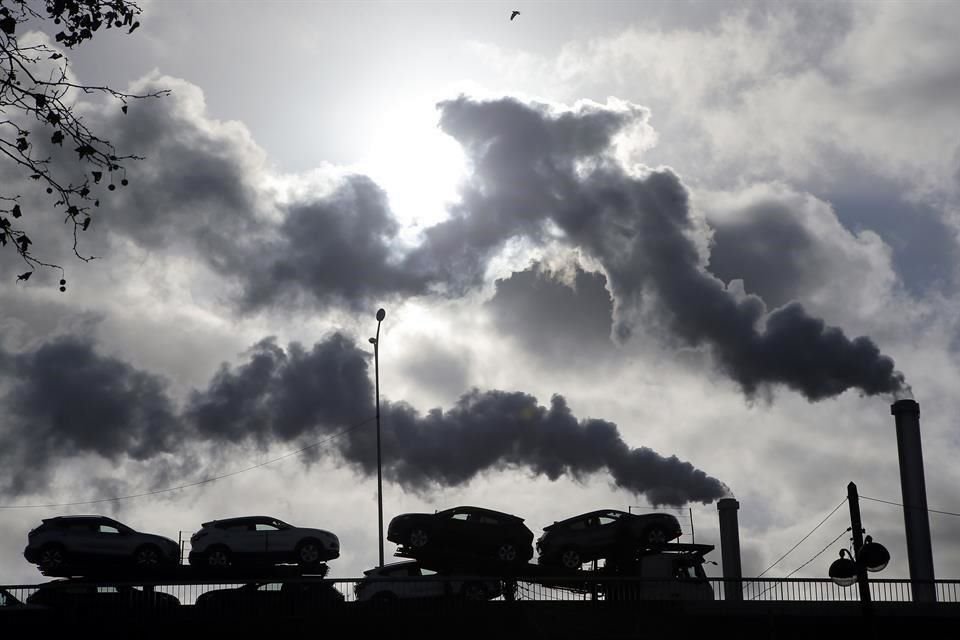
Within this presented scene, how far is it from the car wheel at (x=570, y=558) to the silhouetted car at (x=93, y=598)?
13.2 metres

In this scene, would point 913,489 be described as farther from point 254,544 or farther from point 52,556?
point 52,556

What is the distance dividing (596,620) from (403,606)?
5311 mm

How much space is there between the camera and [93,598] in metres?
31.0

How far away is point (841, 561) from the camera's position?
2227 cm

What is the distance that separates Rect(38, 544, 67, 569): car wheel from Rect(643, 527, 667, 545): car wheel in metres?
18.0

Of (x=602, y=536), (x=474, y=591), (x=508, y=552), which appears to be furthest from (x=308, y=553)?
(x=602, y=536)

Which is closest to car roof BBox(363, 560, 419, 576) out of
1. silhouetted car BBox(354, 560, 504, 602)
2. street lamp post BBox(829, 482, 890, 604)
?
silhouetted car BBox(354, 560, 504, 602)

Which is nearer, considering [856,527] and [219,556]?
[856,527]

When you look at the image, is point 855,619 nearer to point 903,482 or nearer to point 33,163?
point 903,482

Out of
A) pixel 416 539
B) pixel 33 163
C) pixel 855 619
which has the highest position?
pixel 33 163

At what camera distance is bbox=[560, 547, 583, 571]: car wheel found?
3891cm

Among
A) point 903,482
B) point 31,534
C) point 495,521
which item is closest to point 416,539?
point 495,521

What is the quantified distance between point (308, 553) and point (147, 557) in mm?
4783

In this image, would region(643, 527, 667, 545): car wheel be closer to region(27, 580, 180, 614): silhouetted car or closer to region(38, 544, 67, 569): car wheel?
region(27, 580, 180, 614): silhouetted car
